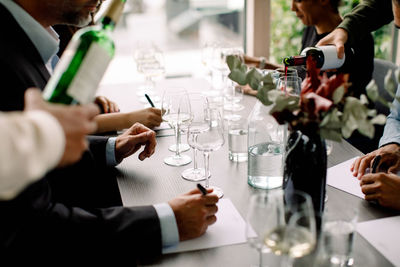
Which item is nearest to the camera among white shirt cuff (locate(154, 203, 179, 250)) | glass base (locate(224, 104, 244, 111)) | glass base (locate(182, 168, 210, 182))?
→ white shirt cuff (locate(154, 203, 179, 250))

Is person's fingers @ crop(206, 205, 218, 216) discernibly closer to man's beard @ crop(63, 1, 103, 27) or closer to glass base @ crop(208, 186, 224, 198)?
glass base @ crop(208, 186, 224, 198)

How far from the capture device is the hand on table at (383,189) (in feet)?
3.38

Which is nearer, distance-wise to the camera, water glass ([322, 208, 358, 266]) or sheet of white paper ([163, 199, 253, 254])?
water glass ([322, 208, 358, 266])

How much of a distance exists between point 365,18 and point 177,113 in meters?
1.20

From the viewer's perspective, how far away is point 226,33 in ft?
12.8

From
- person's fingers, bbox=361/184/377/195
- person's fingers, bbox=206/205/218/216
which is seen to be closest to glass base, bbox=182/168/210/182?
person's fingers, bbox=206/205/218/216

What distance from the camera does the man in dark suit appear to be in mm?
Result: 853

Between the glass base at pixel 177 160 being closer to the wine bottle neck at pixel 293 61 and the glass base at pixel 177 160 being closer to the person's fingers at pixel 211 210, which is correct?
the person's fingers at pixel 211 210

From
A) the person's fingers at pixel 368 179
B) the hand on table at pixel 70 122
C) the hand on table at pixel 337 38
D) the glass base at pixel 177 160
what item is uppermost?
the hand on table at pixel 337 38

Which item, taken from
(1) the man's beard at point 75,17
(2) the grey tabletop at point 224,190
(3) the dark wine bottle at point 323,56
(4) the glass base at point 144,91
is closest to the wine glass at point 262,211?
(2) the grey tabletop at point 224,190

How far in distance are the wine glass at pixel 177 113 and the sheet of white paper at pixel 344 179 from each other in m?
0.47

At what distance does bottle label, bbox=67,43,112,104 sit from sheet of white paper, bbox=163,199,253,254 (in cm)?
42

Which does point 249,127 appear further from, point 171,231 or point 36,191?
point 36,191

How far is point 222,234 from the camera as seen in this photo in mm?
966
